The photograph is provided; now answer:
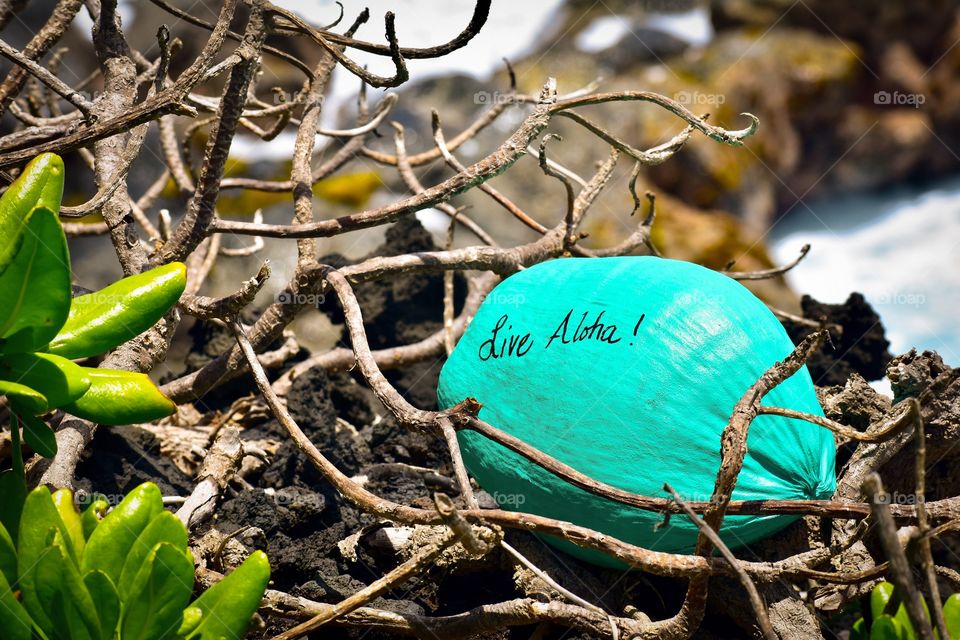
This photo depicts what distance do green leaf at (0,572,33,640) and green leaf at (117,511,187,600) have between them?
122 millimetres

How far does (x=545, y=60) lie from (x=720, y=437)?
6.39 metres

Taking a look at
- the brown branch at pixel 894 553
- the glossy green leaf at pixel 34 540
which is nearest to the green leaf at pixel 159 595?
the glossy green leaf at pixel 34 540

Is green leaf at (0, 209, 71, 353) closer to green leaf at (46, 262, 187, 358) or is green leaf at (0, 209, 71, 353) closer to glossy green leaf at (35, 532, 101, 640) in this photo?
green leaf at (46, 262, 187, 358)

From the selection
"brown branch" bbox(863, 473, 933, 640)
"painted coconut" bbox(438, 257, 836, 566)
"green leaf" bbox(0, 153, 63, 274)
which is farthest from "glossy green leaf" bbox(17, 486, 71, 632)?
"brown branch" bbox(863, 473, 933, 640)

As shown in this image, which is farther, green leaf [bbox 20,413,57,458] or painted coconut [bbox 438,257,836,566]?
painted coconut [bbox 438,257,836,566]

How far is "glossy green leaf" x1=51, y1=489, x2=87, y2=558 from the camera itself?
1288mm

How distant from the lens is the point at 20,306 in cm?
124

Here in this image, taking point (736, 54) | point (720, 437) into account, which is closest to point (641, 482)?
point (720, 437)

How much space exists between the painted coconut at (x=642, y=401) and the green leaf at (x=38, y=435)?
0.71 meters

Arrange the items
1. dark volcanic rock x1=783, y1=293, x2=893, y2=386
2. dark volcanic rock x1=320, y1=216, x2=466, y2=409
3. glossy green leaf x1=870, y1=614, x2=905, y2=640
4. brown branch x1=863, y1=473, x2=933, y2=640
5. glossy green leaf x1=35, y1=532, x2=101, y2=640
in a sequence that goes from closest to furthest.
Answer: brown branch x1=863, y1=473, x2=933, y2=640
glossy green leaf x1=35, y1=532, x2=101, y2=640
glossy green leaf x1=870, y1=614, x2=905, y2=640
dark volcanic rock x1=783, y1=293, x2=893, y2=386
dark volcanic rock x1=320, y1=216, x2=466, y2=409

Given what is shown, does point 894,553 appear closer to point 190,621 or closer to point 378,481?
point 190,621

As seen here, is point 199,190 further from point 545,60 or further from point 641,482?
point 545,60

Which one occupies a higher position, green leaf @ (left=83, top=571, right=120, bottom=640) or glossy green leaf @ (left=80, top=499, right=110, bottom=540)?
glossy green leaf @ (left=80, top=499, right=110, bottom=540)

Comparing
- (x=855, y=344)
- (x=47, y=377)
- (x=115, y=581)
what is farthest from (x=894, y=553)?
(x=855, y=344)
